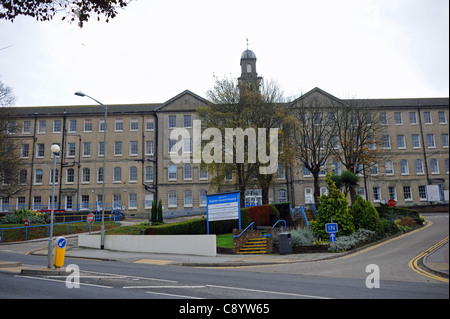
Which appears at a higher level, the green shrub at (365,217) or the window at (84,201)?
the window at (84,201)

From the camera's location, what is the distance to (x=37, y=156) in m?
49.9

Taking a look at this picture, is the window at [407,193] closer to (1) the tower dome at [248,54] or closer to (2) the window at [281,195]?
(2) the window at [281,195]

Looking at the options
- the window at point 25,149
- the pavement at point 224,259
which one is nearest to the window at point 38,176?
the window at point 25,149

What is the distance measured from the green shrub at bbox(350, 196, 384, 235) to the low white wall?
994cm

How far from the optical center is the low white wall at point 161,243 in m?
19.6

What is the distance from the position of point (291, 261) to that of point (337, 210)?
615cm

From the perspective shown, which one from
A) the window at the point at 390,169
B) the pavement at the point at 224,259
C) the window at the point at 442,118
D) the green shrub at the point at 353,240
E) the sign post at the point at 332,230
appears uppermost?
the window at the point at 442,118

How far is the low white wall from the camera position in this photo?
19.6m

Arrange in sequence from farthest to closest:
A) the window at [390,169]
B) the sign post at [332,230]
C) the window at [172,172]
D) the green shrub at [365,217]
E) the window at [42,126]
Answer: the window at [42,126], the window at [390,169], the window at [172,172], the green shrub at [365,217], the sign post at [332,230]

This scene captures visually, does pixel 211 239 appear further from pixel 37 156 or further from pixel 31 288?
pixel 37 156

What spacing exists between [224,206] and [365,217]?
9269 mm

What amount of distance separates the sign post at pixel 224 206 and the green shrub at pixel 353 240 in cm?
565

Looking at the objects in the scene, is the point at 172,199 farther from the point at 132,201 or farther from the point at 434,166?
the point at 434,166

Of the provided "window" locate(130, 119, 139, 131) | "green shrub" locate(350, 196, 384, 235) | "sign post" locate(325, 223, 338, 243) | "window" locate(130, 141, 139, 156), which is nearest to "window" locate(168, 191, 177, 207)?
"window" locate(130, 141, 139, 156)
